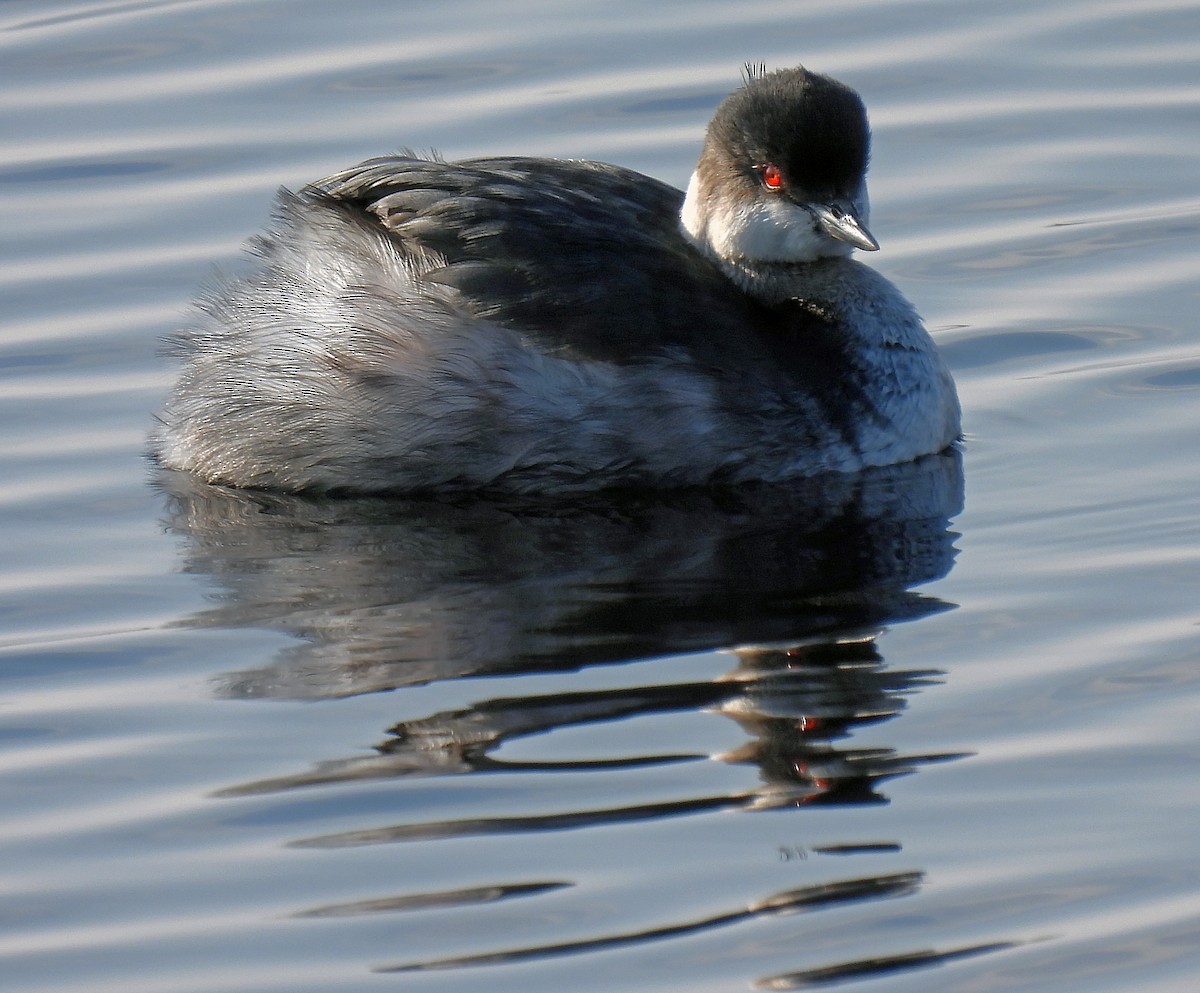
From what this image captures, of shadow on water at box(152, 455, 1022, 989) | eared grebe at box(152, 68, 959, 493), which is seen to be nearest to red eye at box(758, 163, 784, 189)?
eared grebe at box(152, 68, 959, 493)

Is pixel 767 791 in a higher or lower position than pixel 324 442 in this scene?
lower

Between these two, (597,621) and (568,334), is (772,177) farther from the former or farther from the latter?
(597,621)

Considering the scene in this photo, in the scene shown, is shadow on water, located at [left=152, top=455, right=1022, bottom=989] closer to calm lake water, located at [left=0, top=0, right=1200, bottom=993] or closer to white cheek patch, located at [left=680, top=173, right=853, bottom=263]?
calm lake water, located at [left=0, top=0, right=1200, bottom=993]

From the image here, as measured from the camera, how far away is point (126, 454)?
8156 mm

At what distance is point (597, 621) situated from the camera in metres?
6.55

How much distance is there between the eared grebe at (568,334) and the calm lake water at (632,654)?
157mm

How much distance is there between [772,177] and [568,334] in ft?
3.17

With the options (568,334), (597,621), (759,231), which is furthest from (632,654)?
(759,231)

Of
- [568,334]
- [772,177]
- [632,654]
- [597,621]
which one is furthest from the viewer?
[772,177]

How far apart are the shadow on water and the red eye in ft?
3.23

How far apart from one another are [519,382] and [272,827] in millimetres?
2509

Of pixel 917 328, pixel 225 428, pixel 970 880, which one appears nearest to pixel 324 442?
pixel 225 428

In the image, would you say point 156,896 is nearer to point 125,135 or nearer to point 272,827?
point 272,827

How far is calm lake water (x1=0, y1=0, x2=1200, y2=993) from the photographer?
196 inches
